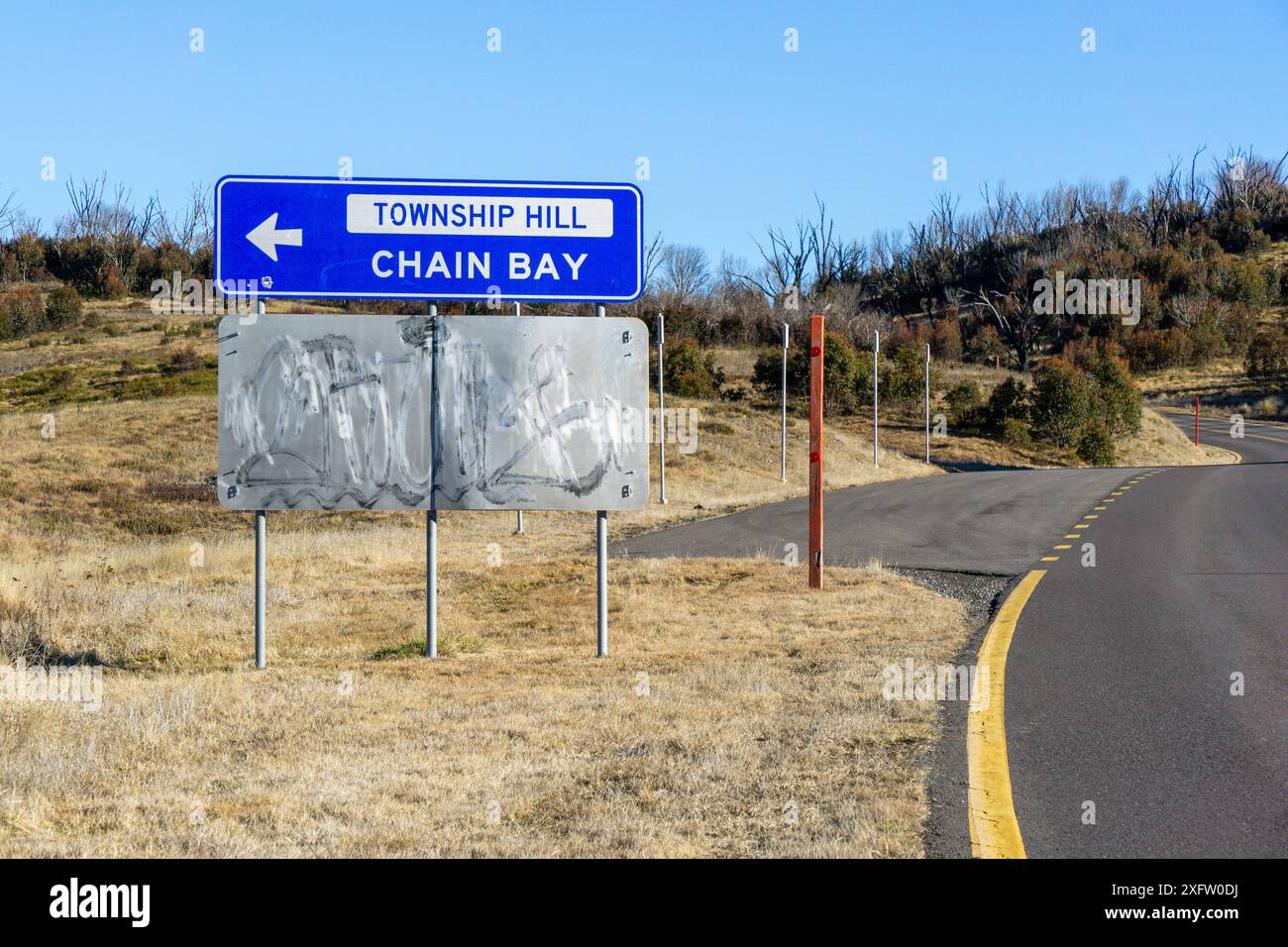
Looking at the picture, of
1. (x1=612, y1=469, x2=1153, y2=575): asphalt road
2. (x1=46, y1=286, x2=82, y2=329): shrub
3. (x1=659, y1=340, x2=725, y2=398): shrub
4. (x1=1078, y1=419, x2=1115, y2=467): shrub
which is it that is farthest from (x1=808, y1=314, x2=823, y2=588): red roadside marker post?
(x1=46, y1=286, x2=82, y2=329): shrub

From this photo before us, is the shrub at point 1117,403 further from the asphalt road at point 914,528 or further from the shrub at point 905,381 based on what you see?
the asphalt road at point 914,528

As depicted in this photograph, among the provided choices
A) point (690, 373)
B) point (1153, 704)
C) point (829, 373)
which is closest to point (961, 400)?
point (829, 373)

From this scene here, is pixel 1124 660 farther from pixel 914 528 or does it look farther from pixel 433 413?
pixel 914 528

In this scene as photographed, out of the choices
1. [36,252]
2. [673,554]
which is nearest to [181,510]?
[673,554]

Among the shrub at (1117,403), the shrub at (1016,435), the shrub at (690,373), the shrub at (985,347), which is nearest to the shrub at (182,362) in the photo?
the shrub at (690,373)

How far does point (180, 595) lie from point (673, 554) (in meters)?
6.44

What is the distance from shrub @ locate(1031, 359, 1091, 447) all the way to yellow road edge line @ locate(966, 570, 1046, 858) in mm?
44191

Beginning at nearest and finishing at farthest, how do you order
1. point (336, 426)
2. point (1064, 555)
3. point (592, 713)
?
point (592, 713) → point (336, 426) → point (1064, 555)

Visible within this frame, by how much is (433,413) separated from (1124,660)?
5.49 metres

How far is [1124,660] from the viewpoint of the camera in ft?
29.1

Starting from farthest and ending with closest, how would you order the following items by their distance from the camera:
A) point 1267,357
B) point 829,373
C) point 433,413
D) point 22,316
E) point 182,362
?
point 1267,357, point 22,316, point 829,373, point 182,362, point 433,413

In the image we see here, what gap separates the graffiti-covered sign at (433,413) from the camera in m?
9.78
